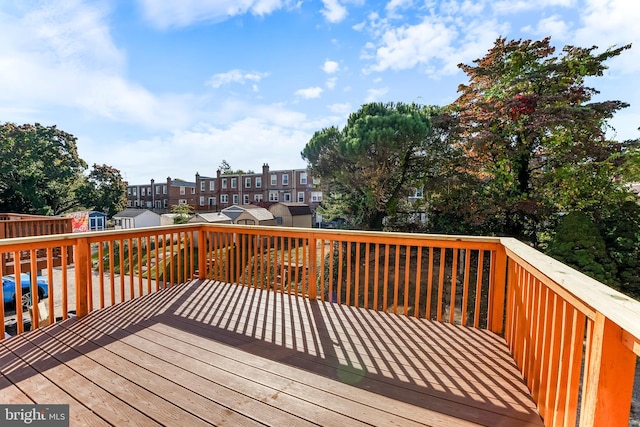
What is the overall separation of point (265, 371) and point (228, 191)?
106 ft

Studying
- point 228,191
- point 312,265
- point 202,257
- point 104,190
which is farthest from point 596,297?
point 104,190

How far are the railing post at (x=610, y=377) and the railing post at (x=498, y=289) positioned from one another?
6.02 ft

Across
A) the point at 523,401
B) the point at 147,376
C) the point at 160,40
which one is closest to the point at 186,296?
the point at 147,376

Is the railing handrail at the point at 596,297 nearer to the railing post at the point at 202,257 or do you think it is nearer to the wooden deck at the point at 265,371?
the wooden deck at the point at 265,371

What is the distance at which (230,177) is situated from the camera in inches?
1265

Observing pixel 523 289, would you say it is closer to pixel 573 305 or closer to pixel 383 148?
pixel 573 305

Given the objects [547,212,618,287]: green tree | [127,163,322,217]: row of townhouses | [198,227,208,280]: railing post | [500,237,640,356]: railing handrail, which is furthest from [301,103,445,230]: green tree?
[127,163,322,217]: row of townhouses

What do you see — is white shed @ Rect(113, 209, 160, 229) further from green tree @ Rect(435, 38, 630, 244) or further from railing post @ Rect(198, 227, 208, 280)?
green tree @ Rect(435, 38, 630, 244)

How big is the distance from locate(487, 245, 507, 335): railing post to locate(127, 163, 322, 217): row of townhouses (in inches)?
863

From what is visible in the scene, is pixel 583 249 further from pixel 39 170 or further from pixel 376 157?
pixel 39 170

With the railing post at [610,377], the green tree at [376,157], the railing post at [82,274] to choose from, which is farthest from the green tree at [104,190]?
the railing post at [610,377]

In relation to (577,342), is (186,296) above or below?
below

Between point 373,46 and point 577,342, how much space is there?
709cm

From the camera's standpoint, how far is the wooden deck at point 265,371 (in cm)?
163
